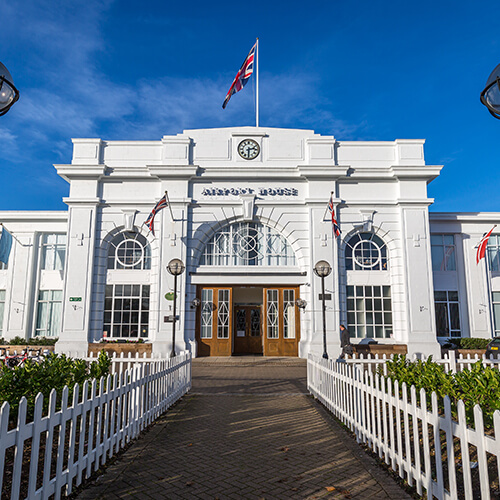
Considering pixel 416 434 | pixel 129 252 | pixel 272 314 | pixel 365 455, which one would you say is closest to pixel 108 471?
pixel 365 455

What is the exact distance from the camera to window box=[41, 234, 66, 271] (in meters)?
21.0

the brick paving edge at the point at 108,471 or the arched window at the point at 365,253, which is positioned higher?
the arched window at the point at 365,253

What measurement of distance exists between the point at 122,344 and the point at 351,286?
10379 mm

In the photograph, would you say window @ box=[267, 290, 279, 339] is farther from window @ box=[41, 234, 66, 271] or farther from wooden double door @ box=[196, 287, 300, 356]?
window @ box=[41, 234, 66, 271]

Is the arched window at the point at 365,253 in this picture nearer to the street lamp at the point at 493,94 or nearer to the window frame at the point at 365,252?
the window frame at the point at 365,252

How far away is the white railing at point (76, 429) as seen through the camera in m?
3.18

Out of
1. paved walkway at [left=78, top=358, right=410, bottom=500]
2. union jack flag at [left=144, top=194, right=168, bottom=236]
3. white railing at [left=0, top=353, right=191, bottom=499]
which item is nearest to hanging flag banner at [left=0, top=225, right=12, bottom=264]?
union jack flag at [left=144, top=194, right=168, bottom=236]

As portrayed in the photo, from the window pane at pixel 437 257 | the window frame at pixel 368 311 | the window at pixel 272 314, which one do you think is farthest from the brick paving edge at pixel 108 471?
→ the window pane at pixel 437 257

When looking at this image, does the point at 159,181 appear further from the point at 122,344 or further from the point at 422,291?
the point at 422,291

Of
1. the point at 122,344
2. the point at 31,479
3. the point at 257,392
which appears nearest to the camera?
the point at 31,479

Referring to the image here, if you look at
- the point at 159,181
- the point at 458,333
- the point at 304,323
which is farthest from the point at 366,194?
the point at 159,181

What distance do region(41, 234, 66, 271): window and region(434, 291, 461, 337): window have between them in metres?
19.0

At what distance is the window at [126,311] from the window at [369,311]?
9.35m

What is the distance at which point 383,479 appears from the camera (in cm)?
441
